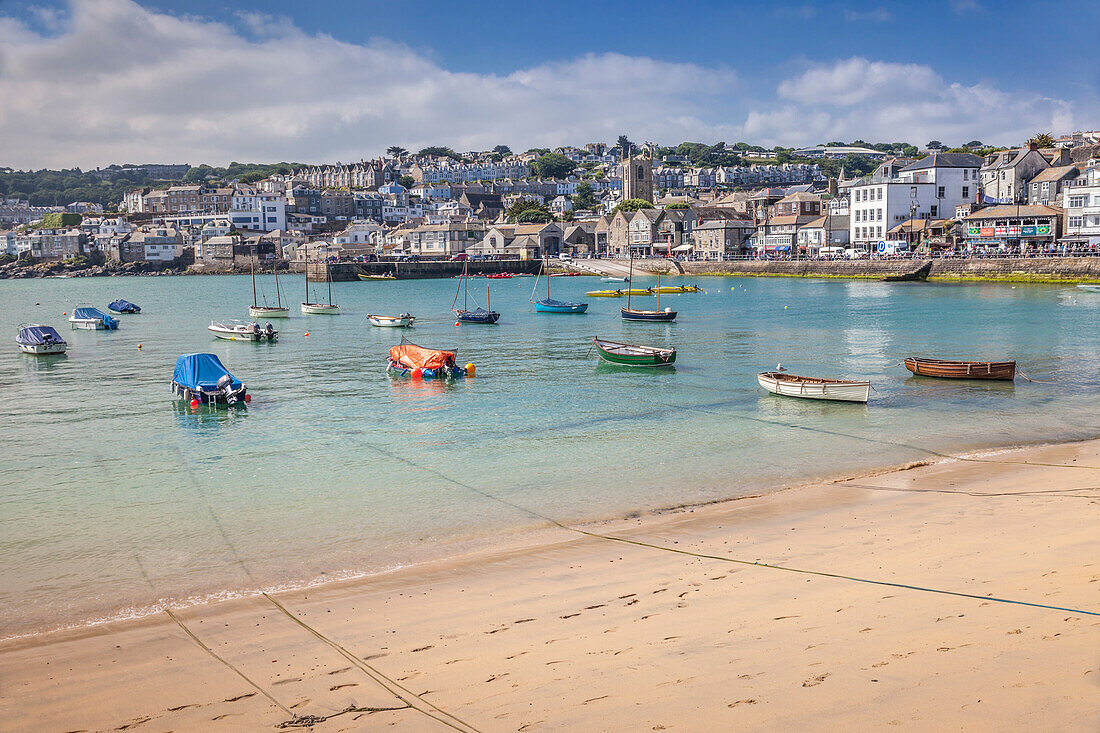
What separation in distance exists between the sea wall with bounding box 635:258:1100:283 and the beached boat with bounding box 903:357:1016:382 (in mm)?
54891

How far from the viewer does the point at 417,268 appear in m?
127

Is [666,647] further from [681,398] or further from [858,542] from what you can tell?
[681,398]

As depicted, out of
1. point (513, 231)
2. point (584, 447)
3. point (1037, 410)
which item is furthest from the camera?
point (513, 231)

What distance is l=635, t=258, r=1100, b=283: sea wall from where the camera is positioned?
238 ft

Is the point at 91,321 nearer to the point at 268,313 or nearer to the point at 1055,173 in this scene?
the point at 268,313

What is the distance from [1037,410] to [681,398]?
10.6m

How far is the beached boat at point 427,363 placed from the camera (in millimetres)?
30922

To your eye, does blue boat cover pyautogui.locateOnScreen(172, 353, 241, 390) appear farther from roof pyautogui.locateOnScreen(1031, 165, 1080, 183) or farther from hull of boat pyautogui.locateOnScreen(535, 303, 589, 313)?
roof pyautogui.locateOnScreen(1031, 165, 1080, 183)

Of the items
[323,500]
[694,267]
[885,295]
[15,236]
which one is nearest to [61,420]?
[323,500]

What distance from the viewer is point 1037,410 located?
22.9m

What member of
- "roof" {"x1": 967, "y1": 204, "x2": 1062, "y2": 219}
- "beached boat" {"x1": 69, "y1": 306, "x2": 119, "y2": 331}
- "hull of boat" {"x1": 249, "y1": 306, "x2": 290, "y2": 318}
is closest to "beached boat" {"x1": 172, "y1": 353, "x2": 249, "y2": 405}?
"beached boat" {"x1": 69, "y1": 306, "x2": 119, "y2": 331}

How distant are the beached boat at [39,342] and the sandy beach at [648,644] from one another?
38.2 meters

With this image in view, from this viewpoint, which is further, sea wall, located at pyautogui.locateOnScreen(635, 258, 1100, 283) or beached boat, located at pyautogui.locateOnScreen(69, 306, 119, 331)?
sea wall, located at pyautogui.locateOnScreen(635, 258, 1100, 283)

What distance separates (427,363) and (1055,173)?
8380 cm
